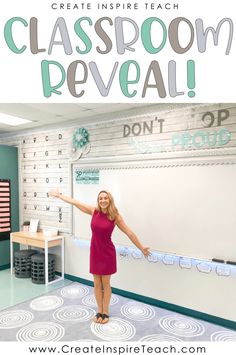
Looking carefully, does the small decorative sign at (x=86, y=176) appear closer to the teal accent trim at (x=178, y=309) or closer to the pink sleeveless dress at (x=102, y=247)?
the pink sleeveless dress at (x=102, y=247)

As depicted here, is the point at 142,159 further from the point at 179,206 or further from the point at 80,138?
the point at 80,138

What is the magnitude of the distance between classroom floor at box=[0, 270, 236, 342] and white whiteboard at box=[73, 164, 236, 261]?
2.24ft

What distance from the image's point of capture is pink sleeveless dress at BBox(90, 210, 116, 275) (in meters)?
2.58

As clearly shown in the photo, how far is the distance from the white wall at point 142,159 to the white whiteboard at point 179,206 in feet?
0.55

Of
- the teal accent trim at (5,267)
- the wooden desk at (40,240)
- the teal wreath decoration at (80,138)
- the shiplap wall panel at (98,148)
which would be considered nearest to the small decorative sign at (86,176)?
the shiplap wall panel at (98,148)

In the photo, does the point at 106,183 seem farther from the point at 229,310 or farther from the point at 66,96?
the point at 66,96

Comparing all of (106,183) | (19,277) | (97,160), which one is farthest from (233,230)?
(19,277)

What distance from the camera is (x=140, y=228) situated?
314cm

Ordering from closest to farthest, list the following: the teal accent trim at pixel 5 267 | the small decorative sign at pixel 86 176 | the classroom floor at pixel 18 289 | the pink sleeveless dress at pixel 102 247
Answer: the pink sleeveless dress at pixel 102 247, the classroom floor at pixel 18 289, the small decorative sign at pixel 86 176, the teal accent trim at pixel 5 267

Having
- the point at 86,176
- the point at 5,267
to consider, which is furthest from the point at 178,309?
the point at 5,267

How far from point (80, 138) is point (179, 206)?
172cm

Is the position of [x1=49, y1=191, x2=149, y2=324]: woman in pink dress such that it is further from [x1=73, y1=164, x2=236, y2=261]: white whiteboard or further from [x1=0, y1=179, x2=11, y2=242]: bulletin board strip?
[x1=0, y1=179, x2=11, y2=242]: bulletin board strip

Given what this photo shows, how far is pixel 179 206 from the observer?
2859mm

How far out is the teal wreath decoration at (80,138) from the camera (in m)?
3.66
